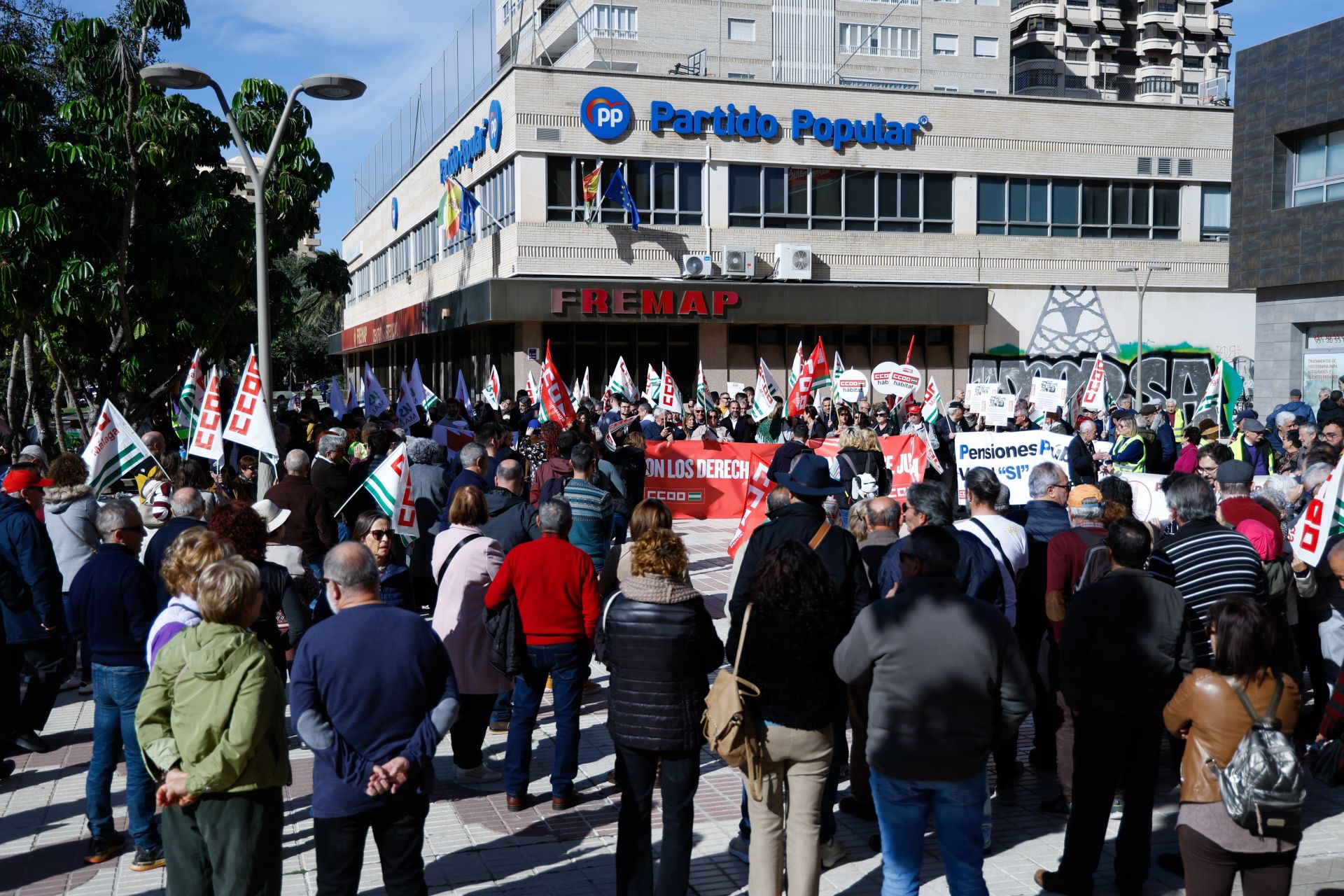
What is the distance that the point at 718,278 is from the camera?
112 ft

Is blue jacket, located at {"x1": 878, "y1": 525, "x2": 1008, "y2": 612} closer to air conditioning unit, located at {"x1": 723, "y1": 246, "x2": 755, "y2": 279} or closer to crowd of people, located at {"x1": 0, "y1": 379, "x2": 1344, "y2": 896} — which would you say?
crowd of people, located at {"x1": 0, "y1": 379, "x2": 1344, "y2": 896}

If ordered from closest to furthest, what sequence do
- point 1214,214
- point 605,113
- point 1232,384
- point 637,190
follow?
point 605,113 → point 637,190 → point 1232,384 → point 1214,214

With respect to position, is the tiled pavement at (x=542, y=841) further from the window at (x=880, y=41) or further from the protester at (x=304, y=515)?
the window at (x=880, y=41)

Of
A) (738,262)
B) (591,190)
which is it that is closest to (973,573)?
(591,190)

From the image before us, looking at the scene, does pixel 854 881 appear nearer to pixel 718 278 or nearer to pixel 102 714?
pixel 102 714

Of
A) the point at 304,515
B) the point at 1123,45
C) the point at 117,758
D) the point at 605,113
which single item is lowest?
the point at 117,758

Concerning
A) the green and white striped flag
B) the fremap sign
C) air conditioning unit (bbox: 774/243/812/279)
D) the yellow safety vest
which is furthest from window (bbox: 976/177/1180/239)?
the green and white striped flag

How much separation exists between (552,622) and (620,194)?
90.3ft

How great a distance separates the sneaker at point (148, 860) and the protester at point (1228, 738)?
4759 millimetres

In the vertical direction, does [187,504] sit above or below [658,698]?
above

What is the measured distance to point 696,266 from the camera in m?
33.6

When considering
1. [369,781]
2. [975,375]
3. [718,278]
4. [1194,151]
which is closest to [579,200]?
[718,278]

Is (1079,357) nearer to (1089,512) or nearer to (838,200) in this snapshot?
(838,200)

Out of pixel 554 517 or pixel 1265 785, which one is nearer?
pixel 1265 785
